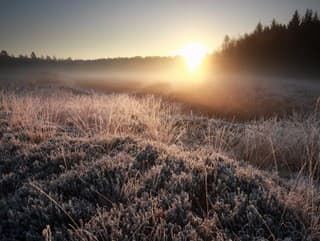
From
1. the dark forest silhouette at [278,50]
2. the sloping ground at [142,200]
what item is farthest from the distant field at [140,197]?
the dark forest silhouette at [278,50]

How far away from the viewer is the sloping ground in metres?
3.14

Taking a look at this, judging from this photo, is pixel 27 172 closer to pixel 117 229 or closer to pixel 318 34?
pixel 117 229

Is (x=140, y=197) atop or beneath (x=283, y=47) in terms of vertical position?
beneath

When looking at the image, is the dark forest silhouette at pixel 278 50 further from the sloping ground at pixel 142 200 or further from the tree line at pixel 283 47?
the sloping ground at pixel 142 200

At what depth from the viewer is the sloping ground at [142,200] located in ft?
10.3

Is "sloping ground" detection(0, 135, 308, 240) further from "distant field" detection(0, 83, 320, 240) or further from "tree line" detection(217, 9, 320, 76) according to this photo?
"tree line" detection(217, 9, 320, 76)

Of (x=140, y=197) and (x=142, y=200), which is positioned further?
(x=140, y=197)

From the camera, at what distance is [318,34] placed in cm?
4244

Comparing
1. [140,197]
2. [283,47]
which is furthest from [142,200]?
[283,47]

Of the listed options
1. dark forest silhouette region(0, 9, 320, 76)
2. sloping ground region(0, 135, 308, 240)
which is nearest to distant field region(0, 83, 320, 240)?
sloping ground region(0, 135, 308, 240)

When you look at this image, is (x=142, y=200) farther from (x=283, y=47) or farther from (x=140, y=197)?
(x=283, y=47)

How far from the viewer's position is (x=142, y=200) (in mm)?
3604

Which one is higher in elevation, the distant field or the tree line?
the tree line

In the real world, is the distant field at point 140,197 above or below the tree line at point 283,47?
below
